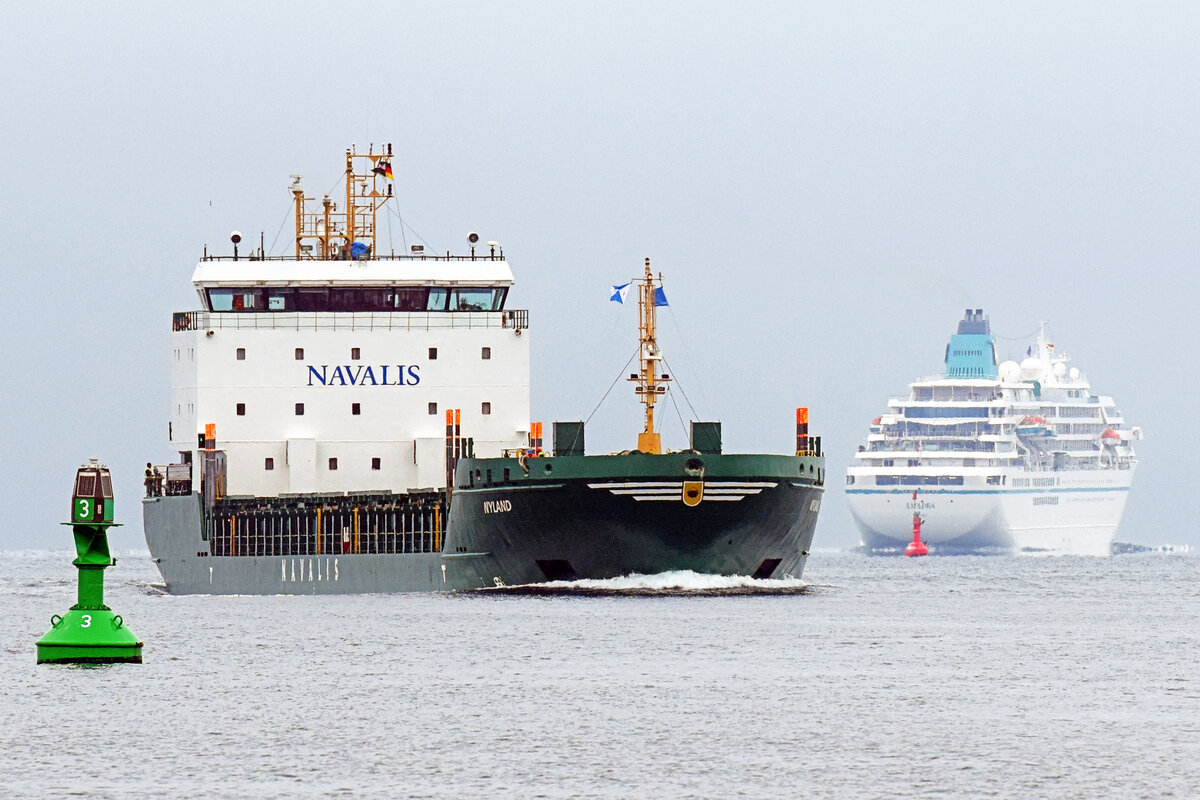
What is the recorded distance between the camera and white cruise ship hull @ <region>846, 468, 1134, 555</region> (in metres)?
146

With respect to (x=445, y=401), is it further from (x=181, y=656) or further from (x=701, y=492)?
(x=181, y=656)

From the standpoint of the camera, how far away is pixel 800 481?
175 feet

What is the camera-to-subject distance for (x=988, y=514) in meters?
145

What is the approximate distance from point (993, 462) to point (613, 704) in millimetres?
118752

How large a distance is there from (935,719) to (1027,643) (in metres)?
13.7

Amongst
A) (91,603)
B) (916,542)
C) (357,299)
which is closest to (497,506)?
(357,299)

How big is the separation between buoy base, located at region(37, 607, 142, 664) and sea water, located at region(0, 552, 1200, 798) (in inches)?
17.2

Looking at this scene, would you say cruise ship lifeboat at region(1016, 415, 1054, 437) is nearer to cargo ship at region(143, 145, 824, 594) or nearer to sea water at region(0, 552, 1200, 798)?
cargo ship at region(143, 145, 824, 594)

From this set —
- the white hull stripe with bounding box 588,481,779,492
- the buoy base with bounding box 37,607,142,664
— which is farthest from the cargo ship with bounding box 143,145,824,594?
the buoy base with bounding box 37,607,142,664

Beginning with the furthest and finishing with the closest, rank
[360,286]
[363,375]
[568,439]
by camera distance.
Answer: [360,286] < [363,375] < [568,439]

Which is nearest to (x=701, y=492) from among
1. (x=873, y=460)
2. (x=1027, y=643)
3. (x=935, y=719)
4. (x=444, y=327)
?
(x=1027, y=643)

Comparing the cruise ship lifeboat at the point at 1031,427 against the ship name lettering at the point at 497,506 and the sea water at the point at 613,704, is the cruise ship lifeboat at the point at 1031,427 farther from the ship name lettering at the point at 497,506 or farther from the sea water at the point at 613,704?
the ship name lettering at the point at 497,506

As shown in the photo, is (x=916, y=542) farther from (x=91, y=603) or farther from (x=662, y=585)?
(x=91, y=603)

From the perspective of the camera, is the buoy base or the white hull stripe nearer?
the buoy base
